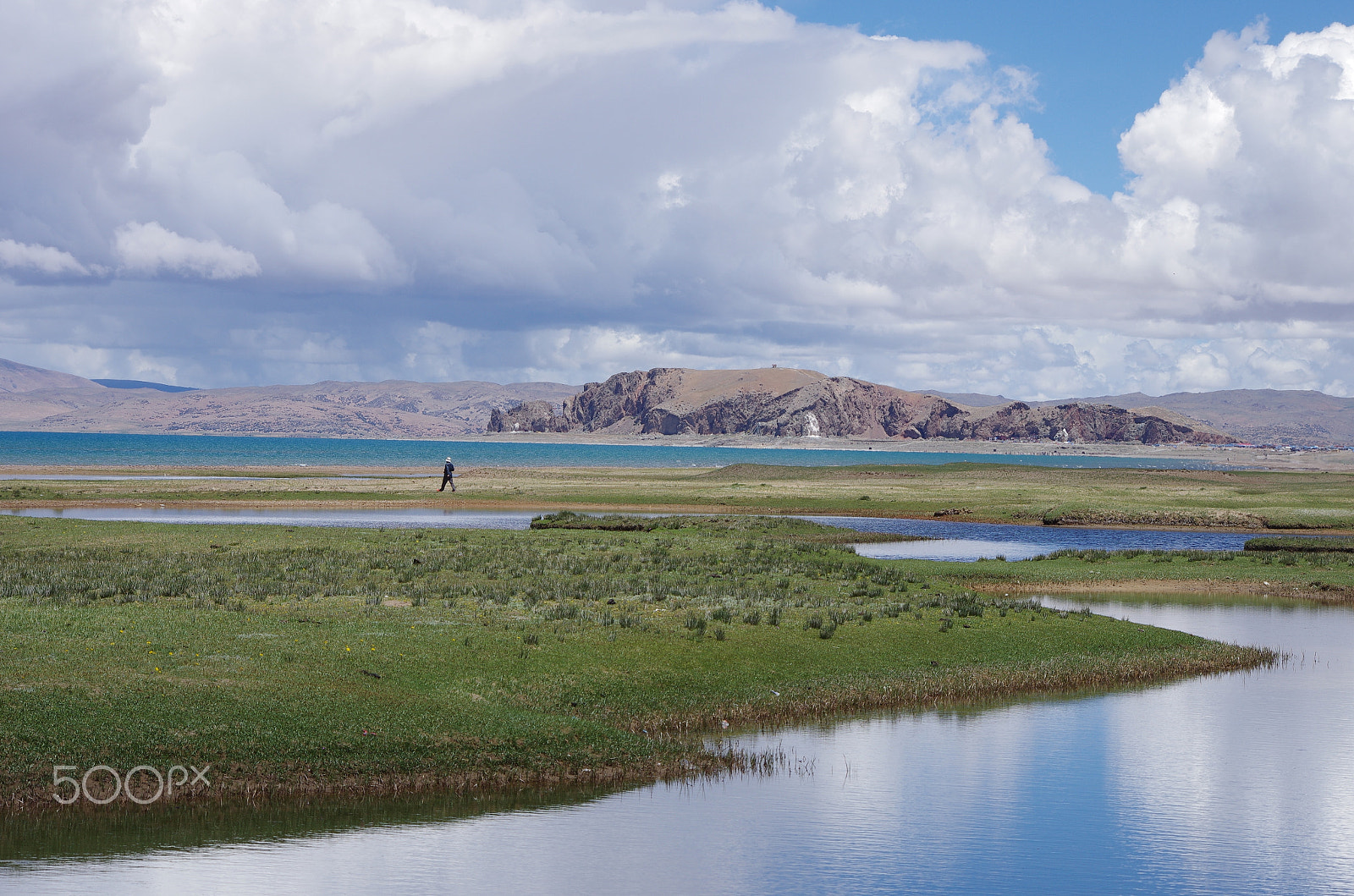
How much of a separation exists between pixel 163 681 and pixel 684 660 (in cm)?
1145

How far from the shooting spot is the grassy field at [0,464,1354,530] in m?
82.5

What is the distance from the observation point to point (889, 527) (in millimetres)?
77062

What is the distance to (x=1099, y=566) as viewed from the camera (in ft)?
170

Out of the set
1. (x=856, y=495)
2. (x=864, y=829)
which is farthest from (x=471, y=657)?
(x=856, y=495)

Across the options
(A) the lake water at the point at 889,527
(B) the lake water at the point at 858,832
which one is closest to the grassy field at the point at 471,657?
(B) the lake water at the point at 858,832

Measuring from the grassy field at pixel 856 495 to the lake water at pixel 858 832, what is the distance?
60945mm

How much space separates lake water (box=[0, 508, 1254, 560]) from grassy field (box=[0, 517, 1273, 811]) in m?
16.1

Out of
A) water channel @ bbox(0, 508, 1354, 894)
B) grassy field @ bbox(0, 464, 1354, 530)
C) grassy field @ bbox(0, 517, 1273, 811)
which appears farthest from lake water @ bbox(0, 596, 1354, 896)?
grassy field @ bbox(0, 464, 1354, 530)

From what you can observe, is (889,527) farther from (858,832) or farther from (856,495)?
(858,832)

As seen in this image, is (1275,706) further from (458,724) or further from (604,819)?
(458,724)

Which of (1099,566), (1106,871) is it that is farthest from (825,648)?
(1099,566)

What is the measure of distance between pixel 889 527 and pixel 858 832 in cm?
6014

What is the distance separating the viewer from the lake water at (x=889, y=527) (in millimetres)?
63062

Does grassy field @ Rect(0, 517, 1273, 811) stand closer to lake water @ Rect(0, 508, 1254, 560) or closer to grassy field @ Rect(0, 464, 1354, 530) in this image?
lake water @ Rect(0, 508, 1254, 560)
